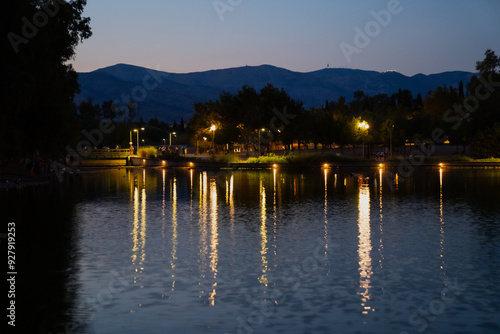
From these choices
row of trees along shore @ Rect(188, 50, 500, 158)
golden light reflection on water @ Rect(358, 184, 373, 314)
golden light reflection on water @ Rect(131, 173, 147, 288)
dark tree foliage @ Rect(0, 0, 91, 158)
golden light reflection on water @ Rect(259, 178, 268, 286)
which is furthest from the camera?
row of trees along shore @ Rect(188, 50, 500, 158)

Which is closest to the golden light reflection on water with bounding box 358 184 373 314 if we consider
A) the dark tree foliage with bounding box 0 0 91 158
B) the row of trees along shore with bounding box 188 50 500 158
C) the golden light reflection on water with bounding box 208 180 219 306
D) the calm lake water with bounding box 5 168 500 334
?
the calm lake water with bounding box 5 168 500 334

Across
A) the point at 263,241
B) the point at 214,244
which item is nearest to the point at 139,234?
the point at 214,244

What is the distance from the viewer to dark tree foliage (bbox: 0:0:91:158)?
32.4 metres

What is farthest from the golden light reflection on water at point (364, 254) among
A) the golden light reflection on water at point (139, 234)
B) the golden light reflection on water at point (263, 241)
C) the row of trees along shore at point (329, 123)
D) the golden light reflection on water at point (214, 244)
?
the row of trees along shore at point (329, 123)

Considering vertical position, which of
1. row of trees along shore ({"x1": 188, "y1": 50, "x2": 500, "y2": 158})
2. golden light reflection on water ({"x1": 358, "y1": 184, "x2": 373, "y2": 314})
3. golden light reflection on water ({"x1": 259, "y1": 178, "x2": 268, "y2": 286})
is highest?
row of trees along shore ({"x1": 188, "y1": 50, "x2": 500, "y2": 158})

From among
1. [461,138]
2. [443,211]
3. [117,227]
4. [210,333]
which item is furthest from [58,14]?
[461,138]

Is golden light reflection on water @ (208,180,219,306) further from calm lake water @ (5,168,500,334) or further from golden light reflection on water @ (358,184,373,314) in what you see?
golden light reflection on water @ (358,184,373,314)

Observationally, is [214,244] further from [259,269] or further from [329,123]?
[329,123]

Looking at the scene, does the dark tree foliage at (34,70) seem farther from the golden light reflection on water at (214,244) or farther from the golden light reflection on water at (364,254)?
the golden light reflection on water at (364,254)

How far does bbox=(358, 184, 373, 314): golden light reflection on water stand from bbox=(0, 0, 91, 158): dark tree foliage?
17.9 m

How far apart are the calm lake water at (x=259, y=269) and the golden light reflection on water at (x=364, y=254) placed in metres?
0.04

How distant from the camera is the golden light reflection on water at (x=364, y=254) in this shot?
34.7 ft

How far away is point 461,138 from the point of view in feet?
369

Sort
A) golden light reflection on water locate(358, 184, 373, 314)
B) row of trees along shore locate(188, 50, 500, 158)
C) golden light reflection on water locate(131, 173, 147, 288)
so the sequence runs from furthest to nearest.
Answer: row of trees along shore locate(188, 50, 500, 158), golden light reflection on water locate(131, 173, 147, 288), golden light reflection on water locate(358, 184, 373, 314)
